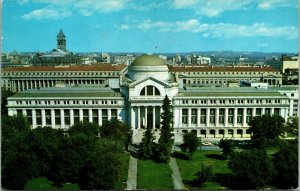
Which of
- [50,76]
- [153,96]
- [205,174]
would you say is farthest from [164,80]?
[50,76]

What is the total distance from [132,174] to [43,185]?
9.82 m

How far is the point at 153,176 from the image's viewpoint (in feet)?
140

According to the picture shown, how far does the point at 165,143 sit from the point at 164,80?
19784 mm

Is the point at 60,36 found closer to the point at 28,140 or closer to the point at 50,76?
the point at 50,76

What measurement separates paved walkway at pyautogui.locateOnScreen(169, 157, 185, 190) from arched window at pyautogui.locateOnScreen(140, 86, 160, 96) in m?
16.2

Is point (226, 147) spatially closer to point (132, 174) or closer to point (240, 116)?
point (132, 174)

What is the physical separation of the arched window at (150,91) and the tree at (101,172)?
2613 centimetres

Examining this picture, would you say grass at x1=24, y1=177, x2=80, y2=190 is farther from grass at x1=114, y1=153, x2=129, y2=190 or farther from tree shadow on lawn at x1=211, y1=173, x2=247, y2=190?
tree shadow on lawn at x1=211, y1=173, x2=247, y2=190

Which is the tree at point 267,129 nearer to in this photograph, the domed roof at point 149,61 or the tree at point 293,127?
the tree at point 293,127

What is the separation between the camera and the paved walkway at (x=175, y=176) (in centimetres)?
3969

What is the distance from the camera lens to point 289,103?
211ft

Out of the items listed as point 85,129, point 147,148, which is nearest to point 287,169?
point 147,148

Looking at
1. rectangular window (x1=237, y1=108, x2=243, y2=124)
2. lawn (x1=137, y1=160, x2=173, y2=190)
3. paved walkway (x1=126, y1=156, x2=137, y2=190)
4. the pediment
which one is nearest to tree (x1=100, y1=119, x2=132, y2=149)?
paved walkway (x1=126, y1=156, x2=137, y2=190)

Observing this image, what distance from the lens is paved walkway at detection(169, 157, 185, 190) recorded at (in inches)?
1563
